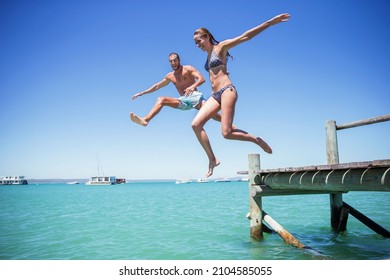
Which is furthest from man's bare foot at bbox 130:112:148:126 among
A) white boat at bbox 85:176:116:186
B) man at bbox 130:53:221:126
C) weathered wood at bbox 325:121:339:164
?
white boat at bbox 85:176:116:186

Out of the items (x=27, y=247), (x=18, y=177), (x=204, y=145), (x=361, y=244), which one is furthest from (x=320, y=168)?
(x=18, y=177)

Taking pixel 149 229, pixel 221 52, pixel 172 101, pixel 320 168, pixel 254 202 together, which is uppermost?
pixel 221 52

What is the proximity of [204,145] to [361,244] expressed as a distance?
9336 millimetres

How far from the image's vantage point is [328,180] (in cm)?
672

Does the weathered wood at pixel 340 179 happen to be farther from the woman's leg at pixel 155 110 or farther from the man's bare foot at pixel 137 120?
the man's bare foot at pixel 137 120

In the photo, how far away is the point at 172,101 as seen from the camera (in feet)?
14.1

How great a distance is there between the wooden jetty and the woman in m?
2.56

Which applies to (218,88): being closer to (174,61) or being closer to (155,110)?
(174,61)

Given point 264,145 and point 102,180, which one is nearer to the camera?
point 264,145

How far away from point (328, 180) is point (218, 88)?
3.72 m

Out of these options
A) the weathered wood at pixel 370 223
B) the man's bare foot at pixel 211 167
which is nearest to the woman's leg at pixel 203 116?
the man's bare foot at pixel 211 167

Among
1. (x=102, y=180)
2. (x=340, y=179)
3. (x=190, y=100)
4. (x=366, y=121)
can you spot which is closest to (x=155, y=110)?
(x=190, y=100)
